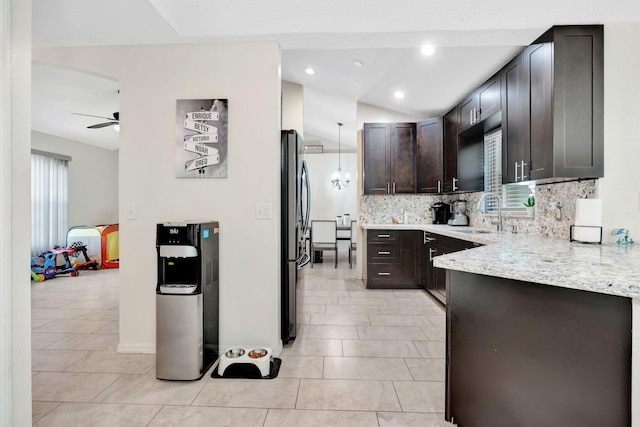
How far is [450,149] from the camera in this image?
433 cm

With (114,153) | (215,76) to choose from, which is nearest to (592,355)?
(215,76)

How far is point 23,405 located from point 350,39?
2.63 meters

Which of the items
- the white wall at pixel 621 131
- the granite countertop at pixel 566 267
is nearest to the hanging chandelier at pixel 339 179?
the white wall at pixel 621 131

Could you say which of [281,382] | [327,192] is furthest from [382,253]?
[327,192]

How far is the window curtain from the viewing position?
5.62 meters

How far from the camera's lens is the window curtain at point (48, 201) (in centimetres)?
562

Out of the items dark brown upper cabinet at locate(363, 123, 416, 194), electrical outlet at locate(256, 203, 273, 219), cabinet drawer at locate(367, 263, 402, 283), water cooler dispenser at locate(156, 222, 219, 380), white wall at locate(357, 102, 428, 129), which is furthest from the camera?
white wall at locate(357, 102, 428, 129)

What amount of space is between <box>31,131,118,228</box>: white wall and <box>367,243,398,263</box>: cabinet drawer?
583 cm

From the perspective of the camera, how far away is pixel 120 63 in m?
2.49

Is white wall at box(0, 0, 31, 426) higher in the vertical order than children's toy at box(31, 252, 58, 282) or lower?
higher

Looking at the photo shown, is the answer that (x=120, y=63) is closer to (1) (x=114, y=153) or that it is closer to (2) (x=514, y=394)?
(2) (x=514, y=394)

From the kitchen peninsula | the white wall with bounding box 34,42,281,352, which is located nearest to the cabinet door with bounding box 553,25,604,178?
the kitchen peninsula

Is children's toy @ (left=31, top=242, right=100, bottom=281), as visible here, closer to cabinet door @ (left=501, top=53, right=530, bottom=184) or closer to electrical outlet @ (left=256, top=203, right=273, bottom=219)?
electrical outlet @ (left=256, top=203, right=273, bottom=219)

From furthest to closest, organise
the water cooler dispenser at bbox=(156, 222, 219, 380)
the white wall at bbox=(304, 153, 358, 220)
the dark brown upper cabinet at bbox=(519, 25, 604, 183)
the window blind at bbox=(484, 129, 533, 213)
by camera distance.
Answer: the white wall at bbox=(304, 153, 358, 220) < the window blind at bbox=(484, 129, 533, 213) < the dark brown upper cabinet at bbox=(519, 25, 604, 183) < the water cooler dispenser at bbox=(156, 222, 219, 380)
